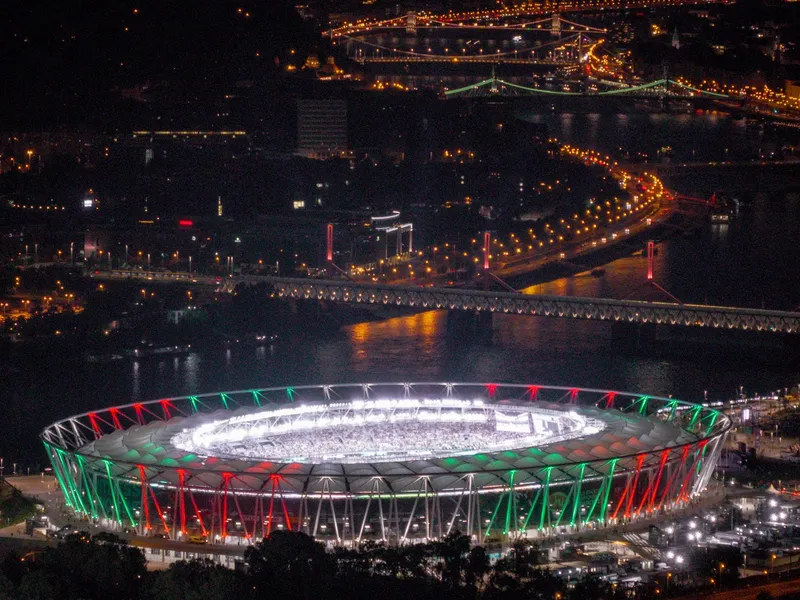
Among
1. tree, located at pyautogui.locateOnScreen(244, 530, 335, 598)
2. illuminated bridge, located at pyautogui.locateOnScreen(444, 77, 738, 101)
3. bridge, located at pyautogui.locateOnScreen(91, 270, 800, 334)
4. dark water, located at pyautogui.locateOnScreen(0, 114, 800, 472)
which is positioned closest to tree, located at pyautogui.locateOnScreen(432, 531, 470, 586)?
tree, located at pyautogui.locateOnScreen(244, 530, 335, 598)

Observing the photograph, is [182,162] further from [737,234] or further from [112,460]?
[112,460]

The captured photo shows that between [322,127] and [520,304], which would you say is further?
[322,127]

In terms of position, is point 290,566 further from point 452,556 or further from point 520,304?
point 520,304

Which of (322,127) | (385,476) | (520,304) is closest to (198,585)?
(385,476)

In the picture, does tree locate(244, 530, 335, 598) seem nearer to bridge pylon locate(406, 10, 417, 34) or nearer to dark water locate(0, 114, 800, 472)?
dark water locate(0, 114, 800, 472)

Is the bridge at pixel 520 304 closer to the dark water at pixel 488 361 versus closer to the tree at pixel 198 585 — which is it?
the dark water at pixel 488 361

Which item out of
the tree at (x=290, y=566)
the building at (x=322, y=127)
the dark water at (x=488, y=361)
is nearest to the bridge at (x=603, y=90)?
the building at (x=322, y=127)
